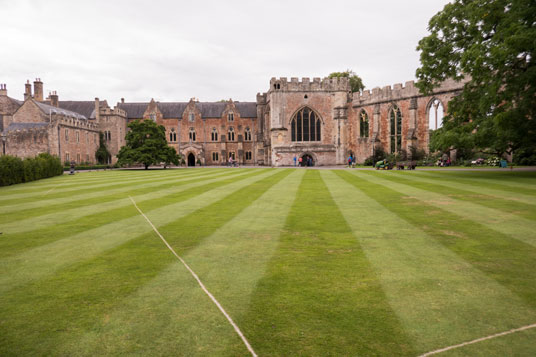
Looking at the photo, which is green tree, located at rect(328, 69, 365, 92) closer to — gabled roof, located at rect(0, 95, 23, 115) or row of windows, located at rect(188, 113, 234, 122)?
row of windows, located at rect(188, 113, 234, 122)

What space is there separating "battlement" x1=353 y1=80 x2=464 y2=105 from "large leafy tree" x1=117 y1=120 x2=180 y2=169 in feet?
84.0

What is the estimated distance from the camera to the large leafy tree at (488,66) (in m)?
14.0

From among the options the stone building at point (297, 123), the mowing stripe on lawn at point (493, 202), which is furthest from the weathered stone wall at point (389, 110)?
the mowing stripe on lawn at point (493, 202)

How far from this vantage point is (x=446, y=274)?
403 cm

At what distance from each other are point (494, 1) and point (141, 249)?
19163 millimetres

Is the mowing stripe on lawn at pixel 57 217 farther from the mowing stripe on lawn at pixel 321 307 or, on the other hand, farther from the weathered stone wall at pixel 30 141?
the weathered stone wall at pixel 30 141

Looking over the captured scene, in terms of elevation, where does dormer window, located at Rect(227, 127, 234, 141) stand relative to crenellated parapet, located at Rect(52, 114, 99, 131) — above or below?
below

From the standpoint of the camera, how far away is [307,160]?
145ft

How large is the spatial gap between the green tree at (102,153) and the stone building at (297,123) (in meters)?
0.68

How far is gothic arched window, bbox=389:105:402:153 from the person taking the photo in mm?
38625

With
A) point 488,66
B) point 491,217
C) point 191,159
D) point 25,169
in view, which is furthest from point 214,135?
point 491,217

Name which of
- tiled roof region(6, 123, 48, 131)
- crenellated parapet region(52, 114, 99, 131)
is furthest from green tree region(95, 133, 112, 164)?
tiled roof region(6, 123, 48, 131)

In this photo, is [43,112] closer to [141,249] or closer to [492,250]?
[141,249]

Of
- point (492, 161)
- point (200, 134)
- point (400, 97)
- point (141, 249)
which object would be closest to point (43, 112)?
point (200, 134)
